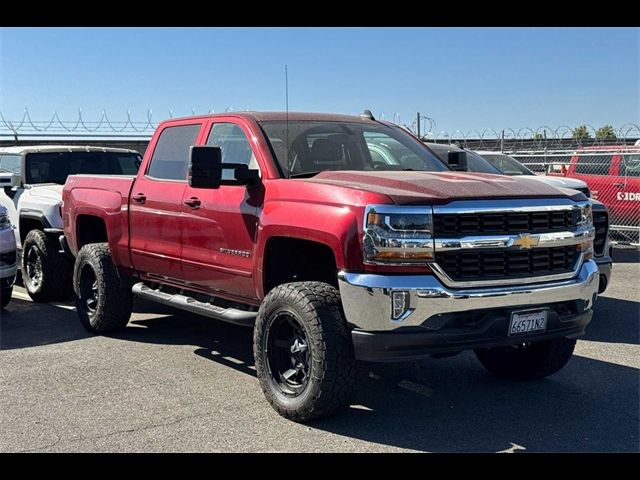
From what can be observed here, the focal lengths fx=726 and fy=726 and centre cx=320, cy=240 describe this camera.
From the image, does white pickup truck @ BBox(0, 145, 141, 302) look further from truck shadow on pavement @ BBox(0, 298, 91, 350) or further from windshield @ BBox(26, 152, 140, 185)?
truck shadow on pavement @ BBox(0, 298, 91, 350)

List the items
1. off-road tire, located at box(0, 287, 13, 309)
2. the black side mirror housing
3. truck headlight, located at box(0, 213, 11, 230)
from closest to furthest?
the black side mirror housing
truck headlight, located at box(0, 213, 11, 230)
off-road tire, located at box(0, 287, 13, 309)

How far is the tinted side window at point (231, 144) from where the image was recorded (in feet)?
18.3

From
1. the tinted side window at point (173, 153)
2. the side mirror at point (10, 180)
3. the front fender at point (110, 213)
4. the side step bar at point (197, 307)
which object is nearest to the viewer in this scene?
the side step bar at point (197, 307)

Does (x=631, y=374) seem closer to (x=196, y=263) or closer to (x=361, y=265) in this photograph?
(x=361, y=265)

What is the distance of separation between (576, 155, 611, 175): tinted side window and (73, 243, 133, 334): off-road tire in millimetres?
10947

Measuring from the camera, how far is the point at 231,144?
5.81 m

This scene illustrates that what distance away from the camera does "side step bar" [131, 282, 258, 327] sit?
5262 millimetres

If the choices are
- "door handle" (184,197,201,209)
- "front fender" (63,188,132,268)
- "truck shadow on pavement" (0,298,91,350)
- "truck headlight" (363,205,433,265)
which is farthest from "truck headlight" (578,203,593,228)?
"truck shadow on pavement" (0,298,91,350)

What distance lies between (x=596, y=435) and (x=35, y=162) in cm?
784

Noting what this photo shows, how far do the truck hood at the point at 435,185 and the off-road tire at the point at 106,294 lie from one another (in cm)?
282

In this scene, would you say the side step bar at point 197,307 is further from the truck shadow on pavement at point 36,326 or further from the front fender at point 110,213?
the truck shadow on pavement at point 36,326

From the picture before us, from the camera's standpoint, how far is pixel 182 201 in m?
5.94

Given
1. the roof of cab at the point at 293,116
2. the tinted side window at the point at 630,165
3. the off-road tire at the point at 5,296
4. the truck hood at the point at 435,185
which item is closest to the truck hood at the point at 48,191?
the off-road tire at the point at 5,296

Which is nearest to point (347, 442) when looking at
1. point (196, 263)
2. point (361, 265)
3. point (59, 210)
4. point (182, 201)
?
point (361, 265)
